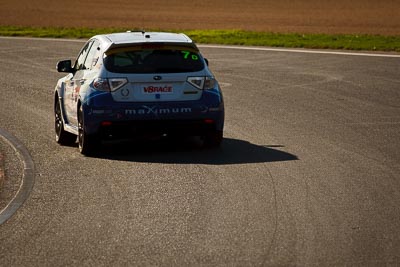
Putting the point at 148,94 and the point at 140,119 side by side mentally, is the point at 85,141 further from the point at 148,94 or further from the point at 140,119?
the point at 148,94

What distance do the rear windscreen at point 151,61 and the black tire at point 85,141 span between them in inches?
27.8

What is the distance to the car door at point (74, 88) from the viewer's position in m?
15.6

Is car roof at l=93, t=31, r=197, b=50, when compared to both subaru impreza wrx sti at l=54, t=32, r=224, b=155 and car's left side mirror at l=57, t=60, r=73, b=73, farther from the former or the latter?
car's left side mirror at l=57, t=60, r=73, b=73

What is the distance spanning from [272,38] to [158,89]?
22.2 m

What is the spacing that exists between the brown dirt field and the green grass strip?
472 cm

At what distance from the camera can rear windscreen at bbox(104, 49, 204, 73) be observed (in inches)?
588

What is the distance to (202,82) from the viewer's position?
15.0 metres

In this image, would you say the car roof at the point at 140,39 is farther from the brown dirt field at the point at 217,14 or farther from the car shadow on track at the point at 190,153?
the brown dirt field at the point at 217,14

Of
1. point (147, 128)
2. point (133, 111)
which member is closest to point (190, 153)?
point (147, 128)

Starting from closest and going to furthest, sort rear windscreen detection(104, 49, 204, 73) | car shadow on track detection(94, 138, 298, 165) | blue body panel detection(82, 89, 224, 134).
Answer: car shadow on track detection(94, 138, 298, 165) < blue body panel detection(82, 89, 224, 134) < rear windscreen detection(104, 49, 204, 73)

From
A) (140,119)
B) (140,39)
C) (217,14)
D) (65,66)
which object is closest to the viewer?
(140,119)

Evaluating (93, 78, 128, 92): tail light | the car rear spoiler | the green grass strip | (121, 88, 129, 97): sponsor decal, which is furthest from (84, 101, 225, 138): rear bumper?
the green grass strip

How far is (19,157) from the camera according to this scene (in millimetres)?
15031

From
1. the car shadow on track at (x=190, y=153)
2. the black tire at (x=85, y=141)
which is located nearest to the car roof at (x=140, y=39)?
the black tire at (x=85, y=141)
